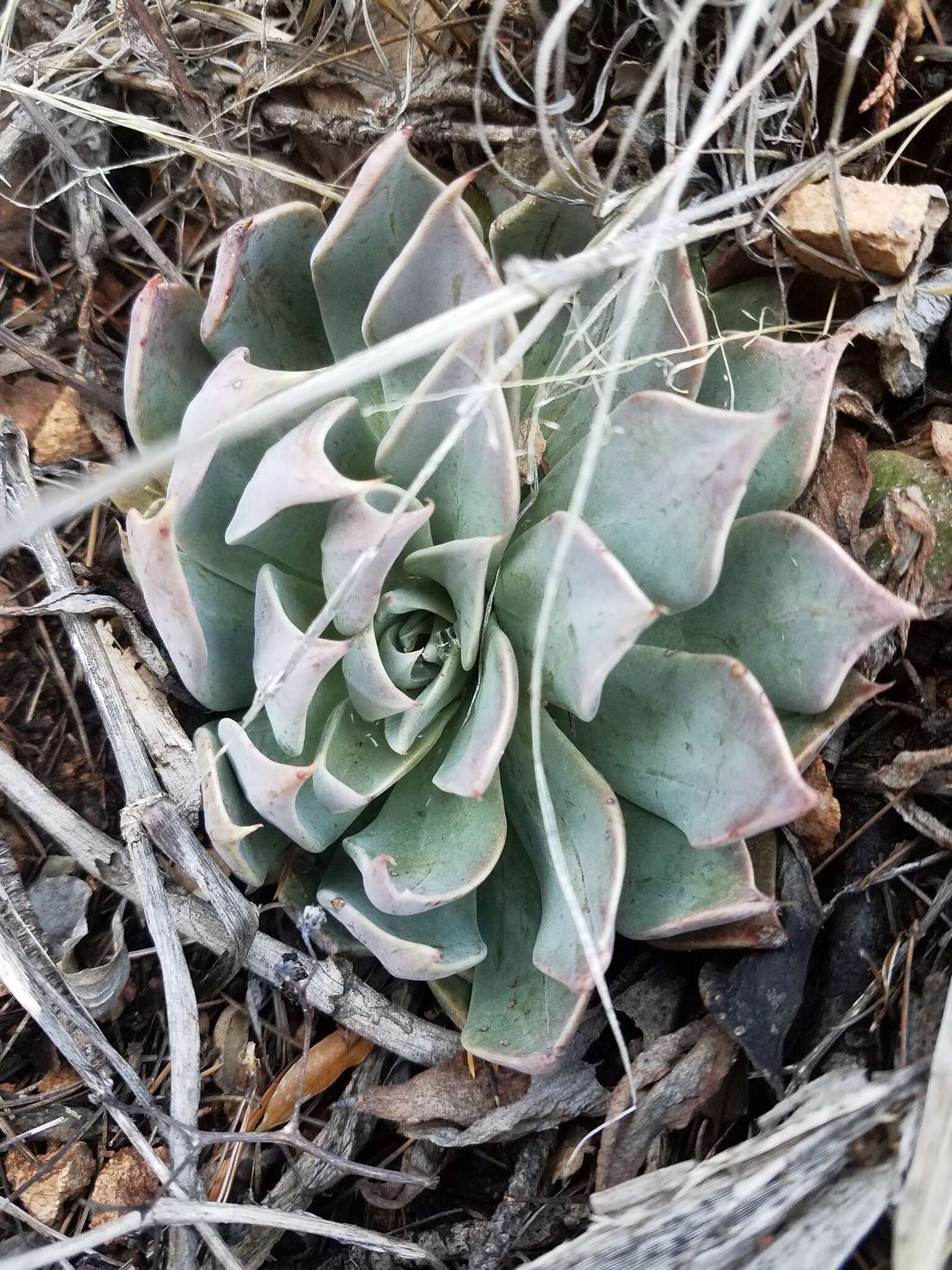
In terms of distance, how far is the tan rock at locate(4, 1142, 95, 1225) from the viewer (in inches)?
52.8

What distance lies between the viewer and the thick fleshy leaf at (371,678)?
1153 mm

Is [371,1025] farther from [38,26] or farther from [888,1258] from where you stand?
[38,26]

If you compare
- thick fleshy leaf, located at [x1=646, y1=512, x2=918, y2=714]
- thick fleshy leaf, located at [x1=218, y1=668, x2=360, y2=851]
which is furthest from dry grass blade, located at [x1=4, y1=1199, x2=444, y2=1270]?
thick fleshy leaf, located at [x1=646, y1=512, x2=918, y2=714]

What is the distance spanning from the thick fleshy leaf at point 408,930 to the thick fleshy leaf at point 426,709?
0.21 m

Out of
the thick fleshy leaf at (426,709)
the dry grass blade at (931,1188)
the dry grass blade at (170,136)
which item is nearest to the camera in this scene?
the dry grass blade at (931,1188)

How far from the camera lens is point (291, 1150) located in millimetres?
1348

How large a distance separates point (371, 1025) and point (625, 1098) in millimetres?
371

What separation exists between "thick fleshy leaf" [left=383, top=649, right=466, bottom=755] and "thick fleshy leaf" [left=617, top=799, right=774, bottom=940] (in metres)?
0.28

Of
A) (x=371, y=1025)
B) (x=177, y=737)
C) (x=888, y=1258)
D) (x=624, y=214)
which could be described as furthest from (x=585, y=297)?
(x=888, y=1258)

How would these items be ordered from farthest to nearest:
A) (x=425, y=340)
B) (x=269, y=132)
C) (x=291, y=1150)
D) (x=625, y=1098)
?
(x=269, y=132) → (x=291, y=1150) → (x=625, y=1098) → (x=425, y=340)

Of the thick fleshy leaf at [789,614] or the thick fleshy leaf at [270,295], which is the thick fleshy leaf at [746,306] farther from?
the thick fleshy leaf at [270,295]

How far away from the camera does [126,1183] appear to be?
1.35 meters

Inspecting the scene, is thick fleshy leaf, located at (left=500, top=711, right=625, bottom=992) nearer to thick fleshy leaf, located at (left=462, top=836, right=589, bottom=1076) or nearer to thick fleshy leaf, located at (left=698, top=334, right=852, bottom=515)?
thick fleshy leaf, located at (left=462, top=836, right=589, bottom=1076)

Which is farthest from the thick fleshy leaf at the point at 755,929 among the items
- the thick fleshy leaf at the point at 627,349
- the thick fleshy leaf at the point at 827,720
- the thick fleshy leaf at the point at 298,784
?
the thick fleshy leaf at the point at 627,349
